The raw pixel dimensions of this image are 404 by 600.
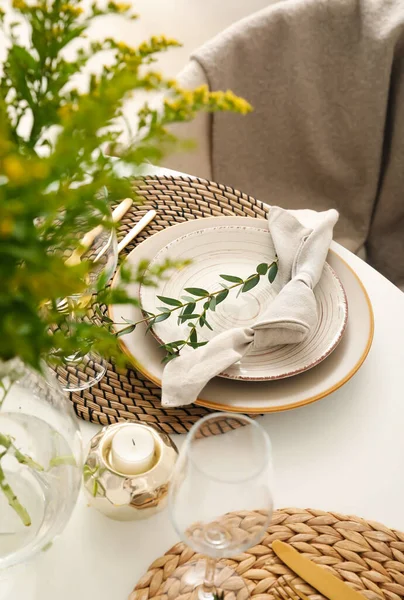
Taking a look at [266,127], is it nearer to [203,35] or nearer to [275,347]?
[275,347]

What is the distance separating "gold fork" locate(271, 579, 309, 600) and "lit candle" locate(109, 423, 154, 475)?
181mm

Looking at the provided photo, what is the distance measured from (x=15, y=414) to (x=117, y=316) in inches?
11.3

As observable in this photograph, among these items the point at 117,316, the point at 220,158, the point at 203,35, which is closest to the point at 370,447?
the point at 117,316

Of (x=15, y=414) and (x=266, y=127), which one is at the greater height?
(x=15, y=414)

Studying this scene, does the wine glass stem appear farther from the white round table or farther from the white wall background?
the white wall background

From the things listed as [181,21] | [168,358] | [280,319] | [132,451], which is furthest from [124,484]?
[181,21]

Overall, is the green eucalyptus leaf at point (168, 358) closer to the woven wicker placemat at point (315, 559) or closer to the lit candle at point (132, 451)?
the lit candle at point (132, 451)

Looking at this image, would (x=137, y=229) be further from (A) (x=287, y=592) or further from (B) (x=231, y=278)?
(A) (x=287, y=592)

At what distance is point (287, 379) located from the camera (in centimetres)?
85

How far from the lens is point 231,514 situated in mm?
574

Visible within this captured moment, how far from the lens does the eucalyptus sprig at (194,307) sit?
84 cm

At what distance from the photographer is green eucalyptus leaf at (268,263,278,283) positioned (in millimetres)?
930

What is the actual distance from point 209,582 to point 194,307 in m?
0.35

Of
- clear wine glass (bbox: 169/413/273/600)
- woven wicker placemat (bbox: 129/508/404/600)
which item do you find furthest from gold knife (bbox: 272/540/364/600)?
clear wine glass (bbox: 169/413/273/600)
